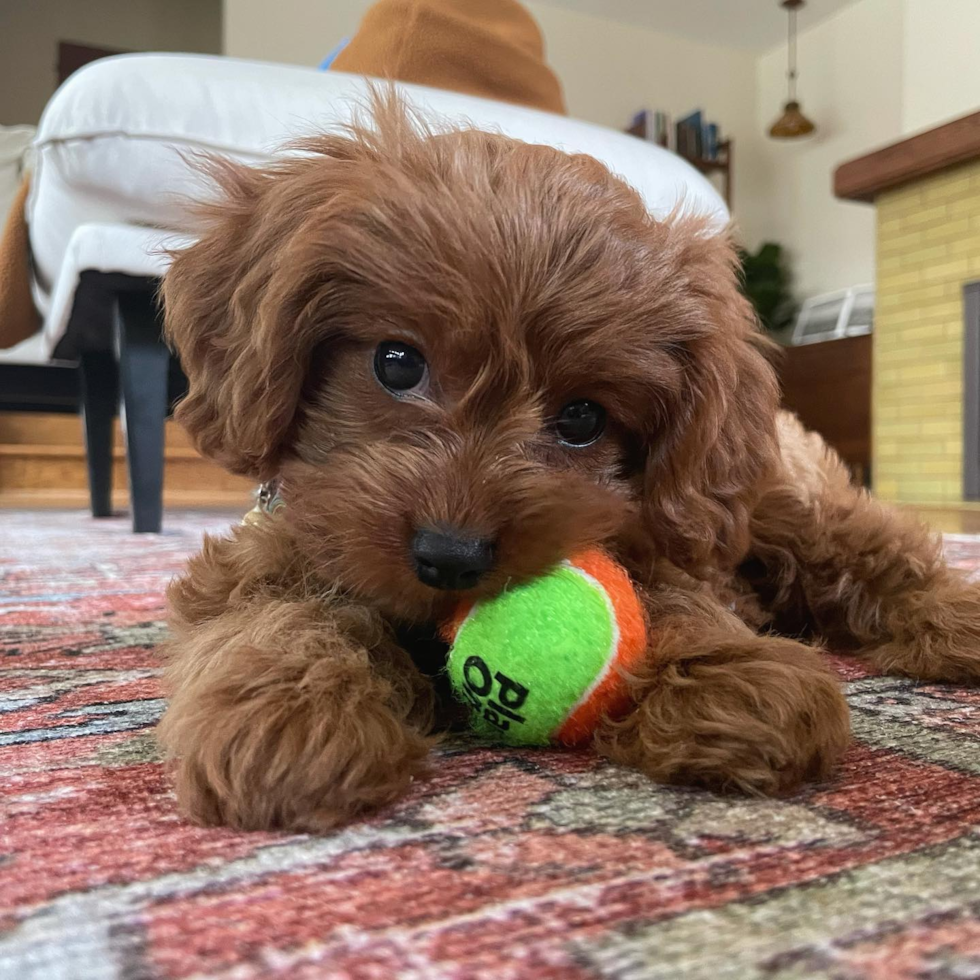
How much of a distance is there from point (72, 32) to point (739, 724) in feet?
29.7

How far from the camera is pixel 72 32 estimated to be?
803 cm

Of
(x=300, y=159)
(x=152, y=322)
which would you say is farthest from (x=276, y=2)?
(x=300, y=159)

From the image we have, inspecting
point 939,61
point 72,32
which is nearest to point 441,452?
point 939,61

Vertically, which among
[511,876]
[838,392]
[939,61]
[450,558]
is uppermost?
[939,61]

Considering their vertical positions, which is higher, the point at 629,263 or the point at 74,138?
the point at 74,138

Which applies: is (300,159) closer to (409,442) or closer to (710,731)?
(409,442)

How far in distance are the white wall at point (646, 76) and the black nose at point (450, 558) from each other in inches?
304

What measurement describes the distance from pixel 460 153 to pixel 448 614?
0.49m

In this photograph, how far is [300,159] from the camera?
1.14m

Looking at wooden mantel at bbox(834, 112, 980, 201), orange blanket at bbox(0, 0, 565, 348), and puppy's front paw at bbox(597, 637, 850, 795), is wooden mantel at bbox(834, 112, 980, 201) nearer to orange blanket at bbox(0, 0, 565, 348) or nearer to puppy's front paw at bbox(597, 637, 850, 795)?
orange blanket at bbox(0, 0, 565, 348)

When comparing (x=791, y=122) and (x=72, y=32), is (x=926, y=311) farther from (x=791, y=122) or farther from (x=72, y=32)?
(x=72, y=32)

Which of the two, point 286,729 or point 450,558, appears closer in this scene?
point 286,729

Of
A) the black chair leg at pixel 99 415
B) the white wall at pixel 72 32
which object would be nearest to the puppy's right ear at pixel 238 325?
the black chair leg at pixel 99 415

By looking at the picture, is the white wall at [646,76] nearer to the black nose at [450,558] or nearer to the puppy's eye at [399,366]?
the puppy's eye at [399,366]
